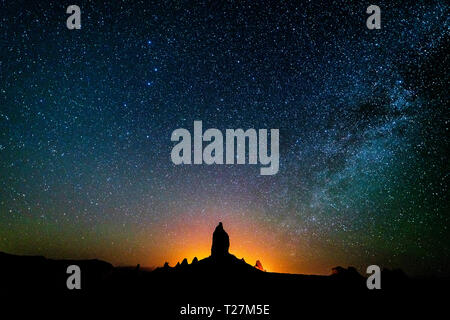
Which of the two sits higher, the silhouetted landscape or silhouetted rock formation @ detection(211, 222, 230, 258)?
the silhouetted landscape

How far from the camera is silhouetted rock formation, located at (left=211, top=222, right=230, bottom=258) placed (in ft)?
198

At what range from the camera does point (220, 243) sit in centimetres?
6188

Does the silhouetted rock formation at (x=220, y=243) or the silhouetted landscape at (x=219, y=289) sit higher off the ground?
the silhouetted landscape at (x=219, y=289)

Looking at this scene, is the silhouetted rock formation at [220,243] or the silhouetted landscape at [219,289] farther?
the silhouetted rock formation at [220,243]

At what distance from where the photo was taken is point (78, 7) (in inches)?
583

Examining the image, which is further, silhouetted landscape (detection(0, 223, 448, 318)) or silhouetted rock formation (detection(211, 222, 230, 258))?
silhouetted rock formation (detection(211, 222, 230, 258))

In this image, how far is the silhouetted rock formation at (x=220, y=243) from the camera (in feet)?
198

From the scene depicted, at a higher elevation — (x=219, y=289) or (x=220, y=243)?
(x=219, y=289)

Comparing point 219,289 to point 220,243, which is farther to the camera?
point 220,243
